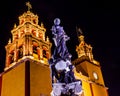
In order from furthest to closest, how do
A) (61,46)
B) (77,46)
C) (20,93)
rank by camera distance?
(77,46) → (20,93) → (61,46)

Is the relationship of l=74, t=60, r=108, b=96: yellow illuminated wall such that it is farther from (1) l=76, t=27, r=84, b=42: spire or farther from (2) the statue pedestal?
(2) the statue pedestal

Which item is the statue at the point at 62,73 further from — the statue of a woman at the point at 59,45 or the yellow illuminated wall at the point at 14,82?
the yellow illuminated wall at the point at 14,82

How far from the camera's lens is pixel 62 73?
317 inches

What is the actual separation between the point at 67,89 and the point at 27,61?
43.3ft

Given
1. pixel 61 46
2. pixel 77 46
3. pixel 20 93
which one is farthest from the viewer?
pixel 77 46

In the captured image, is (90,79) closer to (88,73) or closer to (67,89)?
(88,73)

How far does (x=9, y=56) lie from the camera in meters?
24.1

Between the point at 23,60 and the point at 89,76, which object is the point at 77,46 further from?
the point at 23,60

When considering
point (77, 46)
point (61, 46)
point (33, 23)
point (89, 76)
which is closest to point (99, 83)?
point (89, 76)

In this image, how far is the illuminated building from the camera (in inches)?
776

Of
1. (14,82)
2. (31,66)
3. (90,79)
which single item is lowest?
(14,82)

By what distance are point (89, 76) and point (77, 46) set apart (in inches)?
282

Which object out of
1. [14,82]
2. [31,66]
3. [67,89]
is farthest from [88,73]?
[67,89]

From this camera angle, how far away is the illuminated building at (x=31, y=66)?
64.6ft
